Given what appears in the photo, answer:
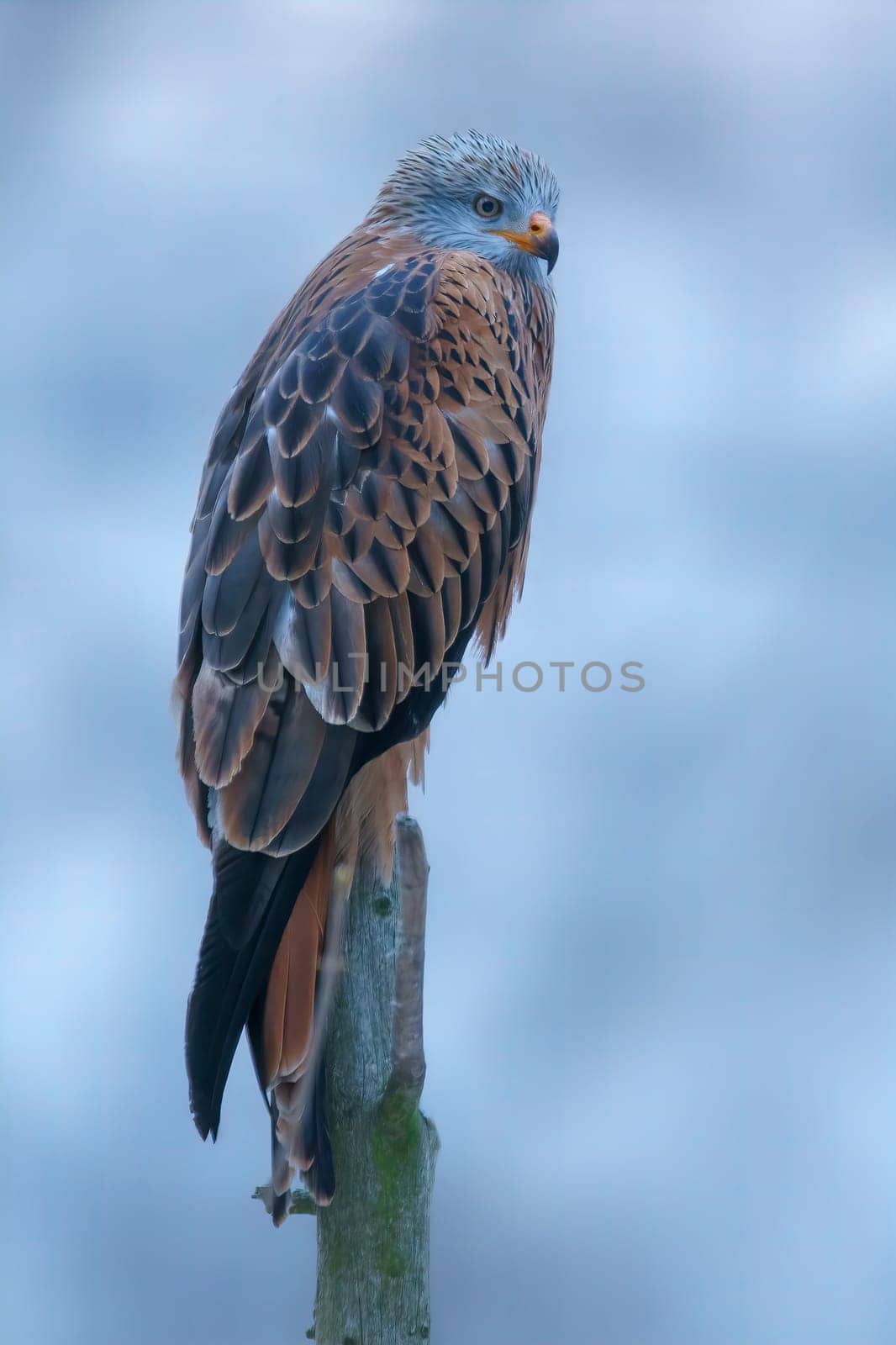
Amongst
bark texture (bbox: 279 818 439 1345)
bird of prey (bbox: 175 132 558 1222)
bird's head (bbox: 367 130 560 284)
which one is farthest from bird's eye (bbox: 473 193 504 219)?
bark texture (bbox: 279 818 439 1345)

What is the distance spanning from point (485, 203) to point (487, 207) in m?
0.01

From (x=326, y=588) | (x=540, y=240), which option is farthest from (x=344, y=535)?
(x=540, y=240)

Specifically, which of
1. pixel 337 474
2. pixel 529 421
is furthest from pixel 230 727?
pixel 529 421

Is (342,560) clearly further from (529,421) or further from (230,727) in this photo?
(529,421)

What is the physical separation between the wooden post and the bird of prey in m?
0.07

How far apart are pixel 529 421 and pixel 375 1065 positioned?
61.0 inches

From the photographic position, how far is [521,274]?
327 cm

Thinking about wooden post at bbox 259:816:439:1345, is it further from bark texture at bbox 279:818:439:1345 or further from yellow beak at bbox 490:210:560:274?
yellow beak at bbox 490:210:560:274

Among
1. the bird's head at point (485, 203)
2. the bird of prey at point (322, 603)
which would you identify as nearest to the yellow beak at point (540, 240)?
the bird's head at point (485, 203)

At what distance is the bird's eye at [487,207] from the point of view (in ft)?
10.8

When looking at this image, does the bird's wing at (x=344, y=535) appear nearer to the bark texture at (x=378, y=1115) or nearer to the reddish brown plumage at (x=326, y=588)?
the reddish brown plumage at (x=326, y=588)

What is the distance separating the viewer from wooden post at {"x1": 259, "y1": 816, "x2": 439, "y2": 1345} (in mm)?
2707

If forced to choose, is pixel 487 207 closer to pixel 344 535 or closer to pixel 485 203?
pixel 485 203

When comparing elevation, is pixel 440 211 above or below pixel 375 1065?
above
